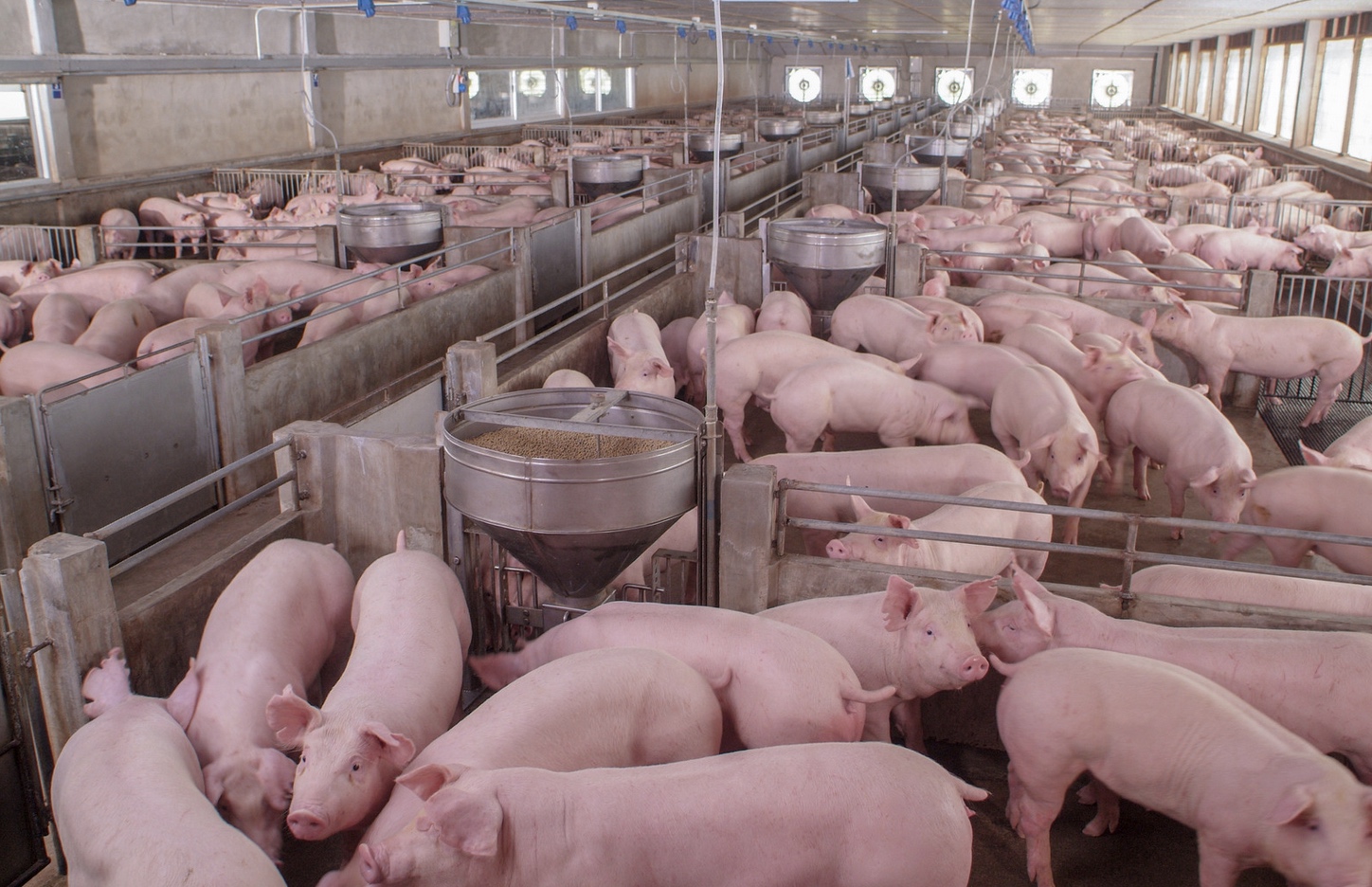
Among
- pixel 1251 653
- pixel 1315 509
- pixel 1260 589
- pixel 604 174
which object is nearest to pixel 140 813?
pixel 1251 653

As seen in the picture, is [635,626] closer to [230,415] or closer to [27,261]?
[230,415]

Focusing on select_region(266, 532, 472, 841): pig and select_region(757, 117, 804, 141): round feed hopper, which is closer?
select_region(266, 532, 472, 841): pig

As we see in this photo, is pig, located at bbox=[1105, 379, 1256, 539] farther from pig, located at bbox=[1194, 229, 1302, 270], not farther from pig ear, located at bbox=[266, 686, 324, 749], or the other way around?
pig, located at bbox=[1194, 229, 1302, 270]

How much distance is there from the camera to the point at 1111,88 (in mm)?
39875

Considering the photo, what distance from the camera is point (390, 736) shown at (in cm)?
307

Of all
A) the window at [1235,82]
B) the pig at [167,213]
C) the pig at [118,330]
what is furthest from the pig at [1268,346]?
the window at [1235,82]

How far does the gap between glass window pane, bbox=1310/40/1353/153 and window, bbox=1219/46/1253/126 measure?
616 centimetres

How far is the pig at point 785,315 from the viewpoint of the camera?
8.54 m

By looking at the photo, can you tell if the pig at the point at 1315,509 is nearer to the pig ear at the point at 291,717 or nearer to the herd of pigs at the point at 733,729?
the herd of pigs at the point at 733,729

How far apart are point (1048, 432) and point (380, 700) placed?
13.6ft

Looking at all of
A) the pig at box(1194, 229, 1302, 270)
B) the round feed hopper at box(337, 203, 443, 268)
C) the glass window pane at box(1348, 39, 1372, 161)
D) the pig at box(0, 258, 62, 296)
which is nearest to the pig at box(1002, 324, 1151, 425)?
the round feed hopper at box(337, 203, 443, 268)

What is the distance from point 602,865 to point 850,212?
1001 centimetres

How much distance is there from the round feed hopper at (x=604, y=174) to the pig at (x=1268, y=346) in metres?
6.17

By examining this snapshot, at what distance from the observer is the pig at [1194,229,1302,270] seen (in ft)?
38.5
